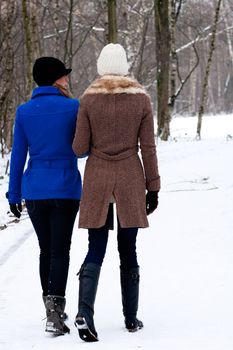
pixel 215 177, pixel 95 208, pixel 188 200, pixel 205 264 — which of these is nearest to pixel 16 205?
pixel 95 208

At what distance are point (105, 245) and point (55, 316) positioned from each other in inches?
20.9

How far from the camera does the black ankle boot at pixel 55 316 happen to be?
4.06 metres

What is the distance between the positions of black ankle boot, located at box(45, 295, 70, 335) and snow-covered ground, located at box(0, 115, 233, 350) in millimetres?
59

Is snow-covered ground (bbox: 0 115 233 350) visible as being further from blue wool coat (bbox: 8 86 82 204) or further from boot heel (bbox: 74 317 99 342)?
blue wool coat (bbox: 8 86 82 204)

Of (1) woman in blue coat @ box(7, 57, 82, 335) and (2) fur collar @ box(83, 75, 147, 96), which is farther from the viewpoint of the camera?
(1) woman in blue coat @ box(7, 57, 82, 335)

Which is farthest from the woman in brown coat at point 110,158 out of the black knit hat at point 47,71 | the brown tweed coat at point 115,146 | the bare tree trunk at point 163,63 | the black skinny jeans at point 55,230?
the bare tree trunk at point 163,63

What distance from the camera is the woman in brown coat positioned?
3887 millimetres

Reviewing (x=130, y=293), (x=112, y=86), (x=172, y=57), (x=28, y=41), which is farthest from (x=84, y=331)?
(x=172, y=57)

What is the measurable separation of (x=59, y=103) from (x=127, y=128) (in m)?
0.46

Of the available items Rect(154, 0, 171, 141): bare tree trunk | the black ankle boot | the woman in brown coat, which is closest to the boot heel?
the woman in brown coat

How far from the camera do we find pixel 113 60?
3.93m

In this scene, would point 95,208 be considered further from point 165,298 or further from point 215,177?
point 215,177

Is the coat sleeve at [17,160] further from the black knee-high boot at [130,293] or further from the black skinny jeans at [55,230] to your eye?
the black knee-high boot at [130,293]

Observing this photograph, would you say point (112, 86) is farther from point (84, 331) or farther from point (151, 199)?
point (84, 331)
